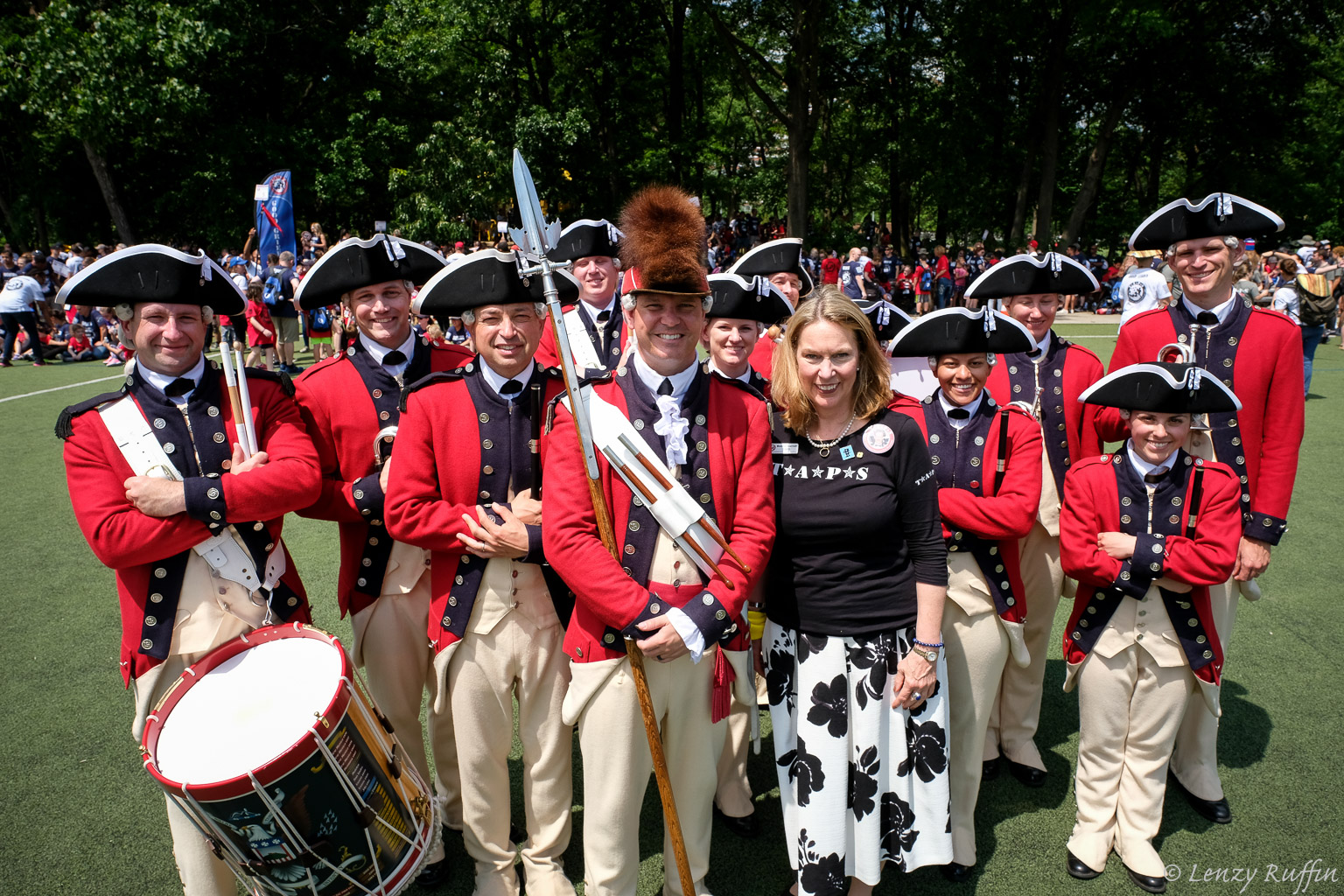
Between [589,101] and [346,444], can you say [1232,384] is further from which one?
[589,101]

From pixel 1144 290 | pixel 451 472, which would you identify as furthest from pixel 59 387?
pixel 1144 290

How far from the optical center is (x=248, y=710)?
2.63 m

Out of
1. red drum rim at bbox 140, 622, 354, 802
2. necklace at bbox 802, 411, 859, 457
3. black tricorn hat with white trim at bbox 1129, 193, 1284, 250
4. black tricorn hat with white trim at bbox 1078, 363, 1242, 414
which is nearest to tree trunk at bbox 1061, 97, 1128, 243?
black tricorn hat with white trim at bbox 1129, 193, 1284, 250

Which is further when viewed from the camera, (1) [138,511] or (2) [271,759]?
(1) [138,511]

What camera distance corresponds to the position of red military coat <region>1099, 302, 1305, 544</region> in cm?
375

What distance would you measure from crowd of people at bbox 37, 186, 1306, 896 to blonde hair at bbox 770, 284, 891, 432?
0.01 meters

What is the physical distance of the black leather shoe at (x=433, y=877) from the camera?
353cm

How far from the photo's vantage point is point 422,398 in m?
3.21

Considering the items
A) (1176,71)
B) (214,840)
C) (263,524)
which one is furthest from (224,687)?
(1176,71)

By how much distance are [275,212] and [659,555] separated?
9.28 metres

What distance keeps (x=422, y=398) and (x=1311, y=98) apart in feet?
124

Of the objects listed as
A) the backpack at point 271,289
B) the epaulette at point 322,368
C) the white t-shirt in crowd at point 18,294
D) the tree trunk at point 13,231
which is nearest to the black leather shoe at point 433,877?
the epaulette at point 322,368

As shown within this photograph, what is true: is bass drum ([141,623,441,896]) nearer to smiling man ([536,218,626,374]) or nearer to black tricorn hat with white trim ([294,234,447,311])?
black tricorn hat with white trim ([294,234,447,311])

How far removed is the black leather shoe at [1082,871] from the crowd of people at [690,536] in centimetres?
2
